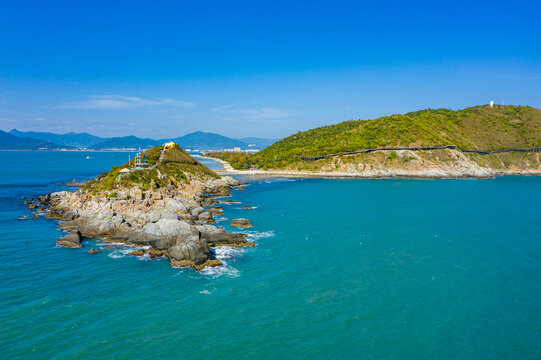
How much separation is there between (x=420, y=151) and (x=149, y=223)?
13301 cm

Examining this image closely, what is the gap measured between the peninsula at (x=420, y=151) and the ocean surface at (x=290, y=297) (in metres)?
92.8

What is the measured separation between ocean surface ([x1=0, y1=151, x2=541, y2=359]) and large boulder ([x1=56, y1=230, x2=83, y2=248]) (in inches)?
49.3

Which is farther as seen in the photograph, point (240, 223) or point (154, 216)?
point (240, 223)

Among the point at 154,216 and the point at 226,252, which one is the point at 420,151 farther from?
the point at 226,252

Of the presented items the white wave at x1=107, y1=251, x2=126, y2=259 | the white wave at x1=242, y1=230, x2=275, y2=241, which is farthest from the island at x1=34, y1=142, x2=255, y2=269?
the white wave at x1=107, y1=251, x2=126, y2=259

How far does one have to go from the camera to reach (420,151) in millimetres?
147625

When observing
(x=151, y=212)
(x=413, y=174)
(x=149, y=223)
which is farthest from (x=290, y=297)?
(x=413, y=174)

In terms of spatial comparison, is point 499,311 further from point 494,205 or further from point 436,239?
point 494,205

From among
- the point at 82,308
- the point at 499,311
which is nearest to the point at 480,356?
the point at 499,311

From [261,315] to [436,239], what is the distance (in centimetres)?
3458

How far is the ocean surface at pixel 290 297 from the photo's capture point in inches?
940

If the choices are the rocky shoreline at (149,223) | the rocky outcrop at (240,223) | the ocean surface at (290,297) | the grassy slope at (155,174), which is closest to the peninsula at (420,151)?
the grassy slope at (155,174)

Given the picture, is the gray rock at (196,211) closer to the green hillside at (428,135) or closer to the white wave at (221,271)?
the white wave at (221,271)

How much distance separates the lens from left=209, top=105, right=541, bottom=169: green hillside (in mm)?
158000
